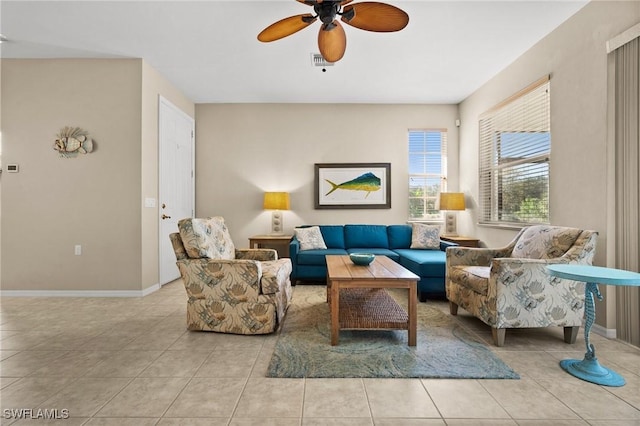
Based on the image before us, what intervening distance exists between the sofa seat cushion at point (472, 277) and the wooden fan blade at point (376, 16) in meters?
1.99

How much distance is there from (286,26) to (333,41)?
0.35m

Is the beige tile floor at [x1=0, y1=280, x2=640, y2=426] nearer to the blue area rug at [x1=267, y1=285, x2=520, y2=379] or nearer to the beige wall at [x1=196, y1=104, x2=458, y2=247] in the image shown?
the blue area rug at [x1=267, y1=285, x2=520, y2=379]

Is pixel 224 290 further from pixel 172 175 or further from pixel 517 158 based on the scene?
pixel 517 158

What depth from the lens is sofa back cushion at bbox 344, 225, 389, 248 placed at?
15.6ft

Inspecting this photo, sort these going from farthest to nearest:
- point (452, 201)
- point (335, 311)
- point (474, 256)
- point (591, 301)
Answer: point (452, 201) → point (474, 256) → point (335, 311) → point (591, 301)

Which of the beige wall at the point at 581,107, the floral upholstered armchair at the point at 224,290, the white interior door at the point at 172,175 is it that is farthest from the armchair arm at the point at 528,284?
the white interior door at the point at 172,175

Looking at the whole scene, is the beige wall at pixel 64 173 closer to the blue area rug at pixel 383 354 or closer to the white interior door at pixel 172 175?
the white interior door at pixel 172 175

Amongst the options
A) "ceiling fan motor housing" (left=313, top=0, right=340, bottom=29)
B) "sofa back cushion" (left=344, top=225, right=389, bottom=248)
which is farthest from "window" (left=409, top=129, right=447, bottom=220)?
"ceiling fan motor housing" (left=313, top=0, right=340, bottom=29)

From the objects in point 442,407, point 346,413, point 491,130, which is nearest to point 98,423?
point 346,413

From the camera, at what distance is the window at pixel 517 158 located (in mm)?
3338

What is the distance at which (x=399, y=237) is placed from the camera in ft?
15.7

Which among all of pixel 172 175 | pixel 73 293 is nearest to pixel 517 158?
pixel 172 175

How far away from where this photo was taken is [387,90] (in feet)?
15.1

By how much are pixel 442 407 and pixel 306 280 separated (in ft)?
9.65
